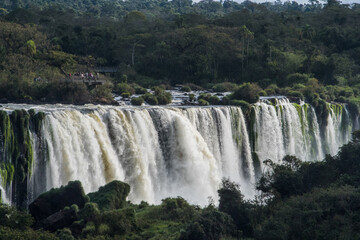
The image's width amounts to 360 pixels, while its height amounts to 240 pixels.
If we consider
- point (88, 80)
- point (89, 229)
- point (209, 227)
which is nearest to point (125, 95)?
point (88, 80)

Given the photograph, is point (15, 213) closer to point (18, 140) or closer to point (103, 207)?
point (103, 207)

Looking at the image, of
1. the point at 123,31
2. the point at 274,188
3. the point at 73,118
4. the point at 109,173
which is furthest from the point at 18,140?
the point at 123,31

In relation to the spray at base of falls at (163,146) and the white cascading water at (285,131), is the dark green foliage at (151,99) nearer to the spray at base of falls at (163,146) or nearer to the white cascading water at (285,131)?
the spray at base of falls at (163,146)

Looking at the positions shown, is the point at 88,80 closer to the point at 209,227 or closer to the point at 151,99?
the point at 151,99

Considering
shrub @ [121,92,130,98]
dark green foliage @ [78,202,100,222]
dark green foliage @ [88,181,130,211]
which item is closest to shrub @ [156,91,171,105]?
shrub @ [121,92,130,98]

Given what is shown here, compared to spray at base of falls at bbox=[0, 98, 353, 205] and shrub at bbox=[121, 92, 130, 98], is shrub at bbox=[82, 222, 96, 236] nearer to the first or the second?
spray at base of falls at bbox=[0, 98, 353, 205]

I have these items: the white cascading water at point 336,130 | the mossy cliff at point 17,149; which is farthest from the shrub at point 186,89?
the mossy cliff at point 17,149
